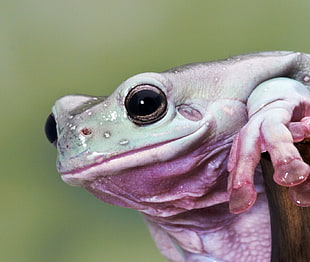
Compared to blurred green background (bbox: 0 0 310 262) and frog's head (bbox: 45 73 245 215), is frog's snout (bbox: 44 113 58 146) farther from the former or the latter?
blurred green background (bbox: 0 0 310 262)

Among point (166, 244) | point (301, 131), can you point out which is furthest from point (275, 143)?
point (166, 244)

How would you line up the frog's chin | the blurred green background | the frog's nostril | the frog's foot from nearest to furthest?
the frog's foot → the frog's chin → the frog's nostril → the blurred green background

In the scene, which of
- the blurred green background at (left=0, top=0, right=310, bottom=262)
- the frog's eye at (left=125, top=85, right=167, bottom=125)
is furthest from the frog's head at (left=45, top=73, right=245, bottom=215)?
the blurred green background at (left=0, top=0, right=310, bottom=262)

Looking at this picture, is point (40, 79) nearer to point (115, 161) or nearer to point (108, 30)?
point (108, 30)

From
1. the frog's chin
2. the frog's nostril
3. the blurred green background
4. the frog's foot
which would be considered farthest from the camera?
the blurred green background

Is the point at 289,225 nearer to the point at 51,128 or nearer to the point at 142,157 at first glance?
the point at 142,157

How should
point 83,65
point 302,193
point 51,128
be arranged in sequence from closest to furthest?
point 302,193, point 51,128, point 83,65

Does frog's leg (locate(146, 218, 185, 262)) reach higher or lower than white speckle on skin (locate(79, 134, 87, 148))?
lower
